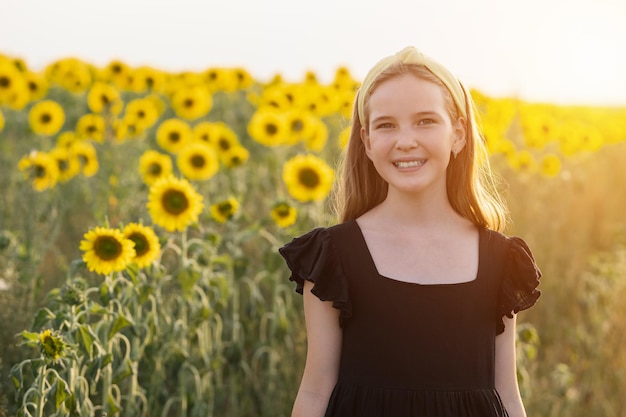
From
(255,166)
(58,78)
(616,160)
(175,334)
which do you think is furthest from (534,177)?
(175,334)

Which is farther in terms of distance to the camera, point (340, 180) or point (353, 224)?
point (340, 180)

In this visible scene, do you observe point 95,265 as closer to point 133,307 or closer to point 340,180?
point 133,307

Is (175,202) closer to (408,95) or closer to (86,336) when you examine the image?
(86,336)

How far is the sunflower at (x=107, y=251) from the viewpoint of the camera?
9.20ft

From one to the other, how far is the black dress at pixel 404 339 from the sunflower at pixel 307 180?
2.16 metres

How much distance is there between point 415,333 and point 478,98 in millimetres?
6313

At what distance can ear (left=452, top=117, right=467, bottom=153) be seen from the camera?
2.24 metres

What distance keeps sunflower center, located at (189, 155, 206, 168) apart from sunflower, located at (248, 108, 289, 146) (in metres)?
0.79

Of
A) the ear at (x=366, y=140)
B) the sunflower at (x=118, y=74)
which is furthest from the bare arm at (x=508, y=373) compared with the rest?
the sunflower at (x=118, y=74)

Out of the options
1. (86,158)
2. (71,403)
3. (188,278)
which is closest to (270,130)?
(86,158)

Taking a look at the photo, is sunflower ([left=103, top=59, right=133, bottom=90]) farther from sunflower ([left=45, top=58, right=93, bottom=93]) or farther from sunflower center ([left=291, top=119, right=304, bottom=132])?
sunflower center ([left=291, top=119, right=304, bottom=132])

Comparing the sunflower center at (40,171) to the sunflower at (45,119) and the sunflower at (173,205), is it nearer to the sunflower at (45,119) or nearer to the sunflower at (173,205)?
the sunflower at (173,205)

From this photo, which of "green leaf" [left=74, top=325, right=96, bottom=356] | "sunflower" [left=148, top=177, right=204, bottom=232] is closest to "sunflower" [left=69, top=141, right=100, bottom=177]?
"sunflower" [left=148, top=177, right=204, bottom=232]

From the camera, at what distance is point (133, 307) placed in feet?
9.98
